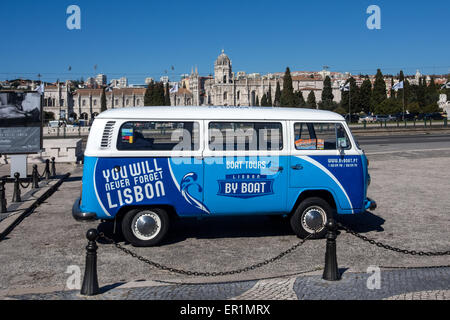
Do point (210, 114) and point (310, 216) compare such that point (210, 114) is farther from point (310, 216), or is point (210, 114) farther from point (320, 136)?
point (310, 216)

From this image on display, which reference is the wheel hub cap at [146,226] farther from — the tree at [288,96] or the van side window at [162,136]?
the tree at [288,96]

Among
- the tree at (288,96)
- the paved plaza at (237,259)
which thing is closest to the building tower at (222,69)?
the tree at (288,96)

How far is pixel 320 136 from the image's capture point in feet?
28.4

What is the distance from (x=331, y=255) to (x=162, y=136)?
3.61m

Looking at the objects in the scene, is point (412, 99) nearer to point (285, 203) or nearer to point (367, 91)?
point (367, 91)

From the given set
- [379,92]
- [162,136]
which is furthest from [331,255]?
[379,92]

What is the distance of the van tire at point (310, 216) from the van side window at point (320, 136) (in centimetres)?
102

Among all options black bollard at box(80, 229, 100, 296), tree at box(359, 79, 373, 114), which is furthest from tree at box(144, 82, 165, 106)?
black bollard at box(80, 229, 100, 296)

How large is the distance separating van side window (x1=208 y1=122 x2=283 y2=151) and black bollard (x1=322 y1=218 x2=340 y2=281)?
8.34 feet

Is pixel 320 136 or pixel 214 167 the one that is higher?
pixel 320 136

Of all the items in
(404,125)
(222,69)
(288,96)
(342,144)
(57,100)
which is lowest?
(342,144)

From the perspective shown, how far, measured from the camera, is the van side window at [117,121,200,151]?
7.97 m
